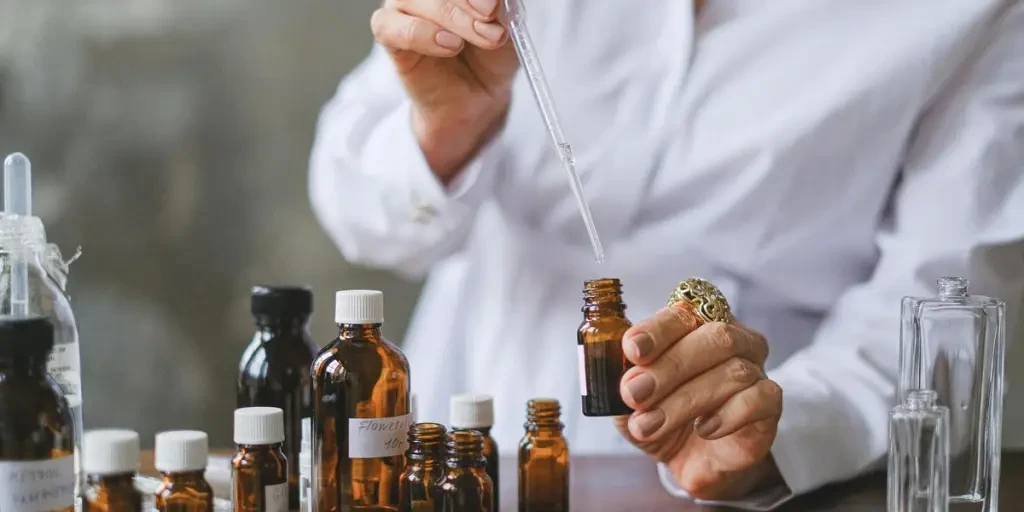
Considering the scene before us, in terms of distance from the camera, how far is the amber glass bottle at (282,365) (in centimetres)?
95

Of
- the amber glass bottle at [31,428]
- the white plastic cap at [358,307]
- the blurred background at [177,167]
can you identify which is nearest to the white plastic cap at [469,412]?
the white plastic cap at [358,307]

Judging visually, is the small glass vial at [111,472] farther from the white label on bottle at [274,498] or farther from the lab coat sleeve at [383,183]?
the lab coat sleeve at [383,183]

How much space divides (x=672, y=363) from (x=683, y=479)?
0.22m

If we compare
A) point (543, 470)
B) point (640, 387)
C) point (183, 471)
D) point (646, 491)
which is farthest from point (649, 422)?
point (183, 471)

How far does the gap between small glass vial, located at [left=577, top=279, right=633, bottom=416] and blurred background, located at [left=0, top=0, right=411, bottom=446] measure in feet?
1.77

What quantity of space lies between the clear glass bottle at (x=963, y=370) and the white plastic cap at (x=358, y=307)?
1.57 ft

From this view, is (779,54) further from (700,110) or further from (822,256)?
(822,256)

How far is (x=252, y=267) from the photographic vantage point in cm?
132

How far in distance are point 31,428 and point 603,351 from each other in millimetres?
442

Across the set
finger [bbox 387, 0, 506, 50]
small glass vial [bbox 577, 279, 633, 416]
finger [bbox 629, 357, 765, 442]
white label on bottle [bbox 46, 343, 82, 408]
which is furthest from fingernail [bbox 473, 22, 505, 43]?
white label on bottle [bbox 46, 343, 82, 408]

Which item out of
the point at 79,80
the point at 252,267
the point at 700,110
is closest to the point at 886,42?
the point at 700,110

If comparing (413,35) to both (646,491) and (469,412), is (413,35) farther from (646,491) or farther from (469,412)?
(646,491)

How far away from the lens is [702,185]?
1197mm

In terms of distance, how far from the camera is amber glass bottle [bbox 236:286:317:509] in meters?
0.95
